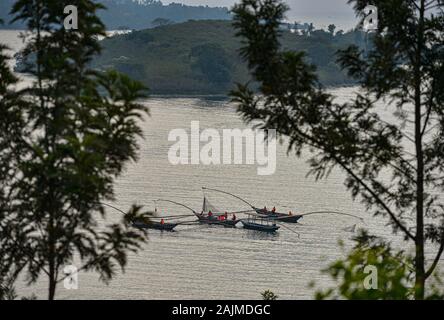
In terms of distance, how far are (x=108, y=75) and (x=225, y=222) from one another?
73685mm

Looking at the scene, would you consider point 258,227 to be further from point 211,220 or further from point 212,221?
point 211,220

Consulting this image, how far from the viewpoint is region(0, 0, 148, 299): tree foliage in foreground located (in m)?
14.3

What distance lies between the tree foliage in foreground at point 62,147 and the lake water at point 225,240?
1722 inches

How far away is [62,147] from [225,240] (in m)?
69.2

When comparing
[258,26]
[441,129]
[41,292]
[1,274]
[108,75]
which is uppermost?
[258,26]

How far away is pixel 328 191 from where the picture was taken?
101688 mm

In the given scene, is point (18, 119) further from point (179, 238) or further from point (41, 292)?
point (179, 238)

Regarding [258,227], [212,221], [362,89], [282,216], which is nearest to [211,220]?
[212,221]

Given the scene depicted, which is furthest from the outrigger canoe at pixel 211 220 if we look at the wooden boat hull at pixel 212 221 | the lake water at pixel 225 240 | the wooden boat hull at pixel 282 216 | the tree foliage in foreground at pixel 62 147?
the tree foliage in foreground at pixel 62 147

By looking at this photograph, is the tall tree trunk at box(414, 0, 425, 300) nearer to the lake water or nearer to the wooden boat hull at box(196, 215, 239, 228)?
the lake water

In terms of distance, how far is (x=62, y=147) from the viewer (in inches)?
558

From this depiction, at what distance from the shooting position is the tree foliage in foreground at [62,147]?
14.3 m

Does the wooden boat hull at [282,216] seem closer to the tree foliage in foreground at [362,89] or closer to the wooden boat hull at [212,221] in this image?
the wooden boat hull at [212,221]
